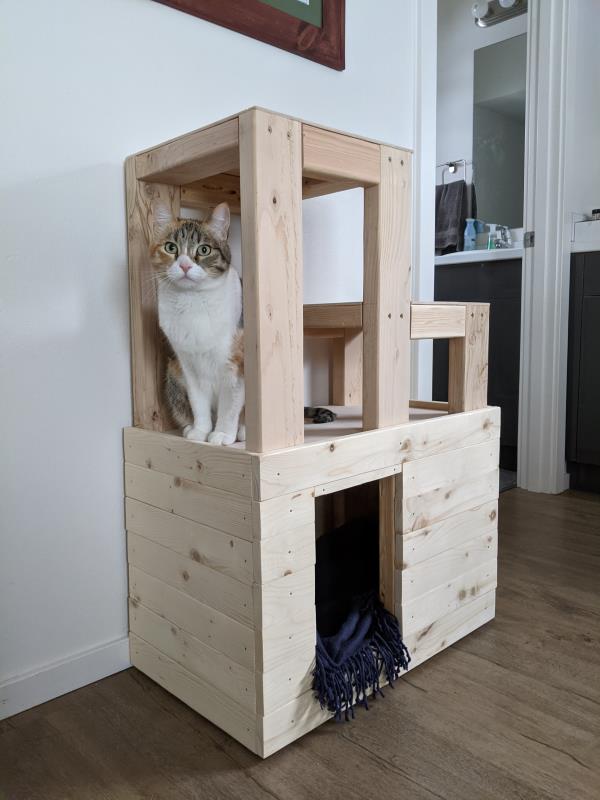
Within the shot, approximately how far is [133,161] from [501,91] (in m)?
2.62

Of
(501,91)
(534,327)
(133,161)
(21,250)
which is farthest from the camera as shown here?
(501,91)

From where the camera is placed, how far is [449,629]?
4.62 feet

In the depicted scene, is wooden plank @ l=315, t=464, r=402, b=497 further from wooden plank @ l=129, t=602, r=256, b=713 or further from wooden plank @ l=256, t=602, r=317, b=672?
wooden plank @ l=129, t=602, r=256, b=713

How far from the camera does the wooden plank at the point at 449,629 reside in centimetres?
133

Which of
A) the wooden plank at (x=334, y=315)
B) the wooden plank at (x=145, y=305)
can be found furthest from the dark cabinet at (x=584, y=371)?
the wooden plank at (x=145, y=305)

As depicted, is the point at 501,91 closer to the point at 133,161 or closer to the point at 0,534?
the point at 133,161

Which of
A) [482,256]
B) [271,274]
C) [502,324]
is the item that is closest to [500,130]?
[482,256]

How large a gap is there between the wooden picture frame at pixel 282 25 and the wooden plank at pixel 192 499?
3.10 feet

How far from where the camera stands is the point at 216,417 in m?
1.27

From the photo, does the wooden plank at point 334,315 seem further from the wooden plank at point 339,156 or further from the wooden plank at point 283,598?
the wooden plank at point 283,598

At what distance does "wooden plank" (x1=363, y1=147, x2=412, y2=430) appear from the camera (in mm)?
1222

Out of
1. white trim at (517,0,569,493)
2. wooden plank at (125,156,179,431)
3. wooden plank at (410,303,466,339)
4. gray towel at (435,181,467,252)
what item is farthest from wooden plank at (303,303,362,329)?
gray towel at (435,181,467,252)

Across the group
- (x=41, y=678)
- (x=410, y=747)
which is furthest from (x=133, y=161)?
(x=410, y=747)

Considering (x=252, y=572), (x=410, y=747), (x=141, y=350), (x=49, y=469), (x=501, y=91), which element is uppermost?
(x=501, y=91)
